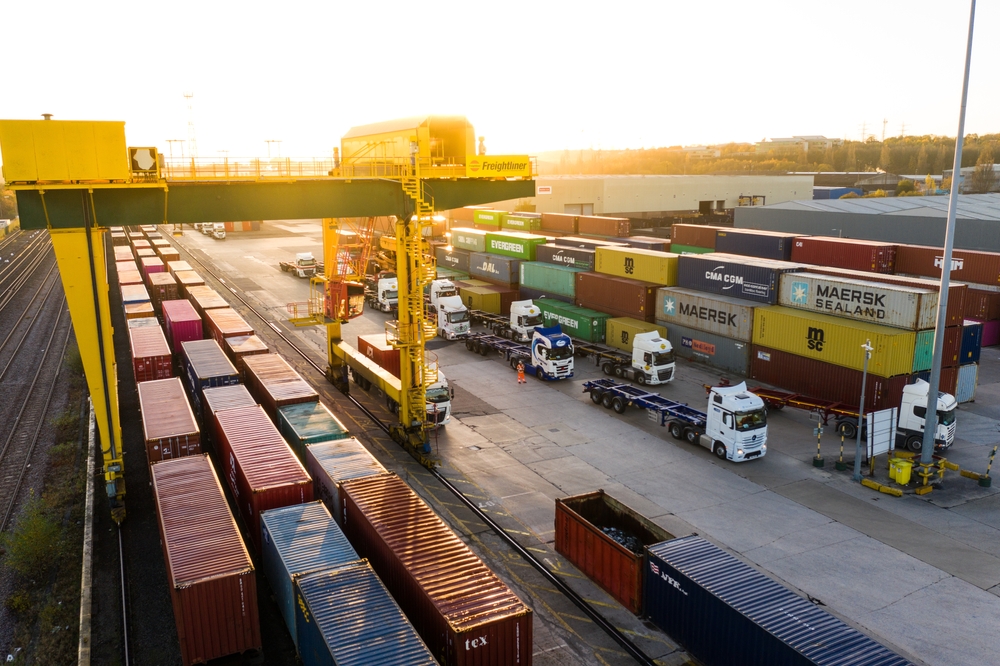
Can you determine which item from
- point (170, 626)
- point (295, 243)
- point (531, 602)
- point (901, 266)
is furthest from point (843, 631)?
point (295, 243)

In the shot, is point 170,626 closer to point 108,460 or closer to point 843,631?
point 108,460

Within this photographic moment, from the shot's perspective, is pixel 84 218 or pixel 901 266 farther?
pixel 901 266

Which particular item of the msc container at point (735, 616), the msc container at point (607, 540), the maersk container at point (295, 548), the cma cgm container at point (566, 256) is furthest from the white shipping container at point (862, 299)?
the maersk container at point (295, 548)

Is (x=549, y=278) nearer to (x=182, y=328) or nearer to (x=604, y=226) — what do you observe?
(x=604, y=226)

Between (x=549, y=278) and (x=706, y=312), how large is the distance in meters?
13.5

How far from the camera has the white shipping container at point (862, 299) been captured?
2919 cm

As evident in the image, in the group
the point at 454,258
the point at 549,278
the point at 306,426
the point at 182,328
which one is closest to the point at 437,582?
the point at 306,426

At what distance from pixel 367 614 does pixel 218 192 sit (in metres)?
16.3

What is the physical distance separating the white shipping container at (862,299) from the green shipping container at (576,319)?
11065 millimetres

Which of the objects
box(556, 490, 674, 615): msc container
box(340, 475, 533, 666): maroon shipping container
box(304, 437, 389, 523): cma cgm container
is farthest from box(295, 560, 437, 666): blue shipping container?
box(556, 490, 674, 615): msc container

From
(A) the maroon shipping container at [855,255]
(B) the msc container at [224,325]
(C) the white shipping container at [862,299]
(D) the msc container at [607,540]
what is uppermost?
(A) the maroon shipping container at [855,255]

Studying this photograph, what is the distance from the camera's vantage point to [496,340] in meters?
42.3

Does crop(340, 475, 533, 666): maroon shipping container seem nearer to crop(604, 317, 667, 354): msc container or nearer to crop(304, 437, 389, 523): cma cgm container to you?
crop(304, 437, 389, 523): cma cgm container

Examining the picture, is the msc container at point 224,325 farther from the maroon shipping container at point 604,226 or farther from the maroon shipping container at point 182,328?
the maroon shipping container at point 604,226
